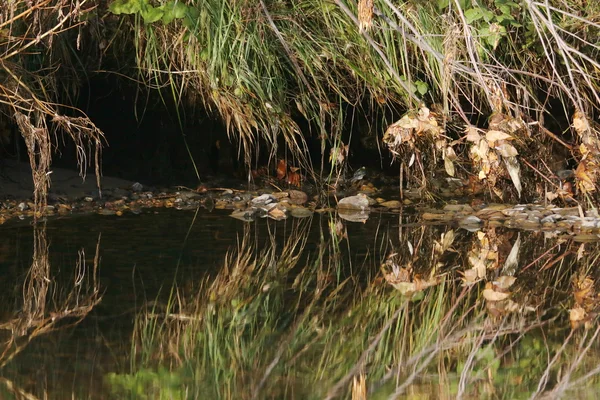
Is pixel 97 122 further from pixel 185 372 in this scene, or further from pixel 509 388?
pixel 509 388

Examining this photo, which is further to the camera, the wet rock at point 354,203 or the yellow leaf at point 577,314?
the wet rock at point 354,203

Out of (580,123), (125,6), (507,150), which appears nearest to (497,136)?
(507,150)

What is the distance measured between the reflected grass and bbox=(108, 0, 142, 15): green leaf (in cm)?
134

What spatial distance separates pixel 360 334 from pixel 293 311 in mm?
333

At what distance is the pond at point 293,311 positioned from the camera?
2740 mm

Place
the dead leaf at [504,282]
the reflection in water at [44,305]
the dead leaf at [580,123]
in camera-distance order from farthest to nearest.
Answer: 1. the dead leaf at [580,123]
2. the dead leaf at [504,282]
3. the reflection in water at [44,305]

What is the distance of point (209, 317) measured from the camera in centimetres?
344

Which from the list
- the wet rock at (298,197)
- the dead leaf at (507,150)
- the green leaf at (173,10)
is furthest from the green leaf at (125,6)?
the dead leaf at (507,150)

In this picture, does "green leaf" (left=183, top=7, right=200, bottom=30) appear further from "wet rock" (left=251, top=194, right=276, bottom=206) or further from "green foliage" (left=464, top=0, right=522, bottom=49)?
"green foliage" (left=464, top=0, right=522, bottom=49)

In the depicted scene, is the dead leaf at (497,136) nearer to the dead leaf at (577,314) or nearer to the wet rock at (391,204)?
the wet rock at (391,204)

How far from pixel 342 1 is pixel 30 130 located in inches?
69.8

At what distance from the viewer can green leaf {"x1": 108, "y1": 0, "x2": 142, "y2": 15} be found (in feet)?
16.1

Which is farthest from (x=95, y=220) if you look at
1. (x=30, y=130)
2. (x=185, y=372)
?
(x=185, y=372)

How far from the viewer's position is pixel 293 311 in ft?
11.4
